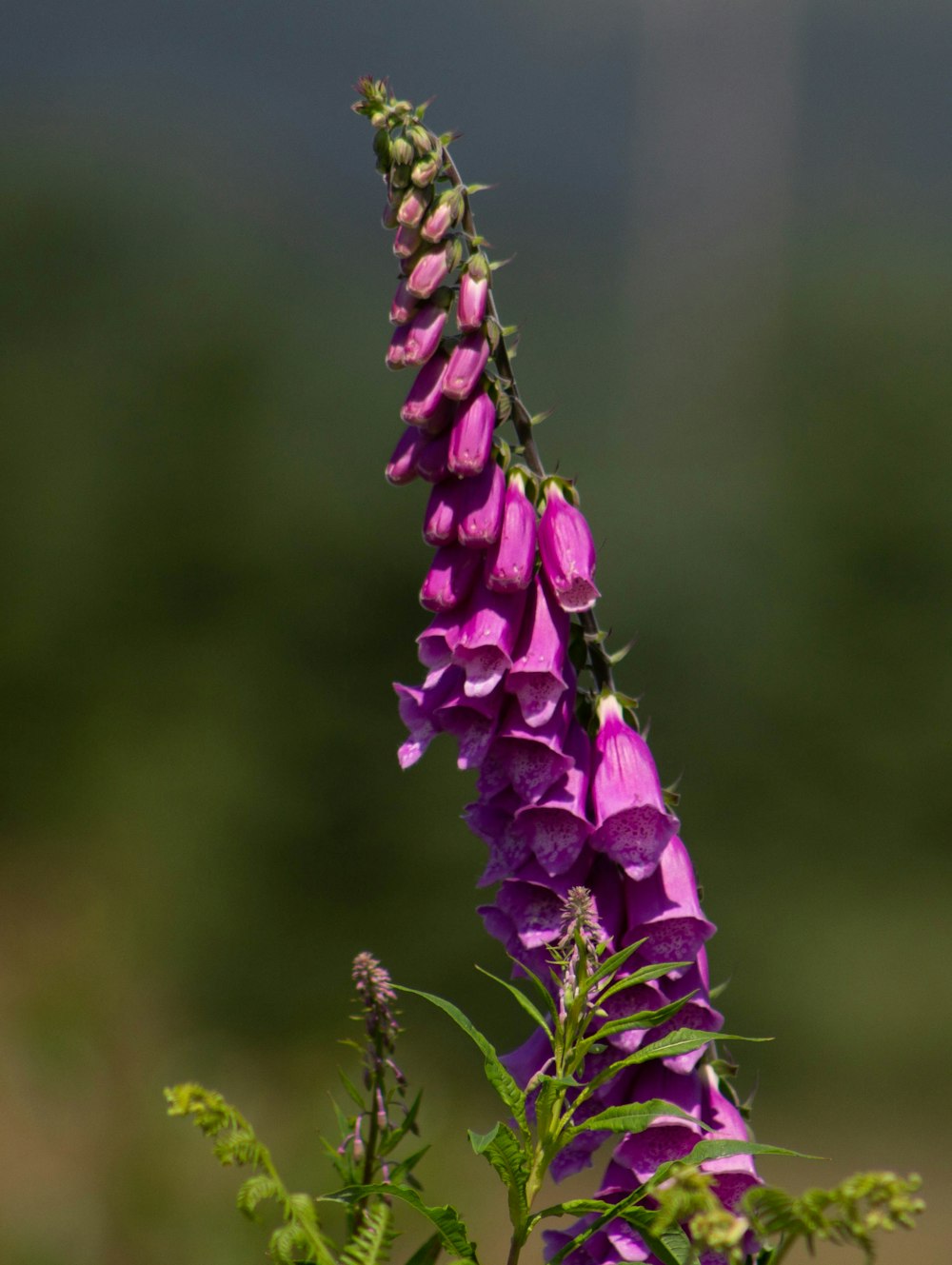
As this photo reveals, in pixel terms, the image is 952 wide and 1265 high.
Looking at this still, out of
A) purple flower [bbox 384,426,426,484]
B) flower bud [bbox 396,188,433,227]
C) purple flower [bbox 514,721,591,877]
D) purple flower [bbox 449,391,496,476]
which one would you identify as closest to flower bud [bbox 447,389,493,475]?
purple flower [bbox 449,391,496,476]

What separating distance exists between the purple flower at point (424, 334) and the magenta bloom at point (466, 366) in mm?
47

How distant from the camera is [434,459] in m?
1.50

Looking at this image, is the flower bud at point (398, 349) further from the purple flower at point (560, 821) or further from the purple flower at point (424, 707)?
the purple flower at point (560, 821)

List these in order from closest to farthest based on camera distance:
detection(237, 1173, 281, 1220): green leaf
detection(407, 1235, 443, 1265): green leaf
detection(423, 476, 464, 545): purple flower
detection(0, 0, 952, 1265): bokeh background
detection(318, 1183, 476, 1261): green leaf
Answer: detection(237, 1173, 281, 1220): green leaf < detection(318, 1183, 476, 1261): green leaf < detection(407, 1235, 443, 1265): green leaf < detection(423, 476, 464, 545): purple flower < detection(0, 0, 952, 1265): bokeh background

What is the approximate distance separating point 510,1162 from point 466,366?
82 cm

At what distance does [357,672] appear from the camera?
738 cm

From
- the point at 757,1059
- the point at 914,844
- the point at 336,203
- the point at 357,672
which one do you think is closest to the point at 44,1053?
the point at 357,672

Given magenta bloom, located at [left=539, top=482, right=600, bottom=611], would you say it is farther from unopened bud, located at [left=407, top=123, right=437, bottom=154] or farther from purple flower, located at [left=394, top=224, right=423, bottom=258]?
unopened bud, located at [left=407, top=123, right=437, bottom=154]

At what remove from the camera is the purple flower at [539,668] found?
55.2 inches

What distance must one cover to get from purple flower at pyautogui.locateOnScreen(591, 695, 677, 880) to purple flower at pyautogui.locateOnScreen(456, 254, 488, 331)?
0.48 meters

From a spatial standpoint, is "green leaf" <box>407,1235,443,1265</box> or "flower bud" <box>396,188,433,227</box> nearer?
"green leaf" <box>407,1235,443,1265</box>

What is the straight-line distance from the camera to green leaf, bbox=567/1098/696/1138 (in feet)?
3.22

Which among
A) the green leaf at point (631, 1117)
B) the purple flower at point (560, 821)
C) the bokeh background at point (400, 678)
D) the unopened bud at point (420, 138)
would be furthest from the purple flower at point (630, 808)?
the bokeh background at point (400, 678)

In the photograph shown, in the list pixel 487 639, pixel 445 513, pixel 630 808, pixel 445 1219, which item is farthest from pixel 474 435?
pixel 445 1219
